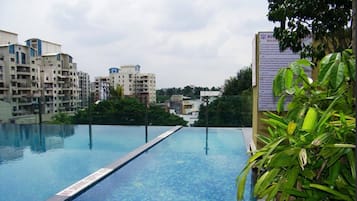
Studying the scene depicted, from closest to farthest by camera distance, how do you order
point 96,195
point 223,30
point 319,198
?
point 319,198
point 96,195
point 223,30

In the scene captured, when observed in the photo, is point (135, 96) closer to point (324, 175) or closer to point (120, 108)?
point (120, 108)

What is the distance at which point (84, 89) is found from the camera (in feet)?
92.8

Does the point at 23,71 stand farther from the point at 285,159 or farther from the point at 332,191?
the point at 332,191

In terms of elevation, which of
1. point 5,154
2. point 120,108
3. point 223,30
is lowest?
point 5,154

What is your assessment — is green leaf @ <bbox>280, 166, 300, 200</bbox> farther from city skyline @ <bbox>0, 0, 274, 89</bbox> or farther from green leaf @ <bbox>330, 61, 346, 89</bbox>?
city skyline @ <bbox>0, 0, 274, 89</bbox>

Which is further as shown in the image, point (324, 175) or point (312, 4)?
point (312, 4)

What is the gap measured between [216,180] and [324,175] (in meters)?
4.47

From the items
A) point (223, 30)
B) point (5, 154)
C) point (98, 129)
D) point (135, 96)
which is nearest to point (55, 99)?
point (98, 129)

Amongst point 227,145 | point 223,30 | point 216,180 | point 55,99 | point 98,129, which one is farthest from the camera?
point 55,99

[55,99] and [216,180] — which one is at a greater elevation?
[55,99]

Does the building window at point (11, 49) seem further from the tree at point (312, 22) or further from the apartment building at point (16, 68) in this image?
the tree at point (312, 22)

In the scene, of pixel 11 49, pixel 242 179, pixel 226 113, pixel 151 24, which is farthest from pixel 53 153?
pixel 11 49

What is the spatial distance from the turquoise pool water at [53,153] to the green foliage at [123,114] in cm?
37

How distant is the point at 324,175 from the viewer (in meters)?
1.54
